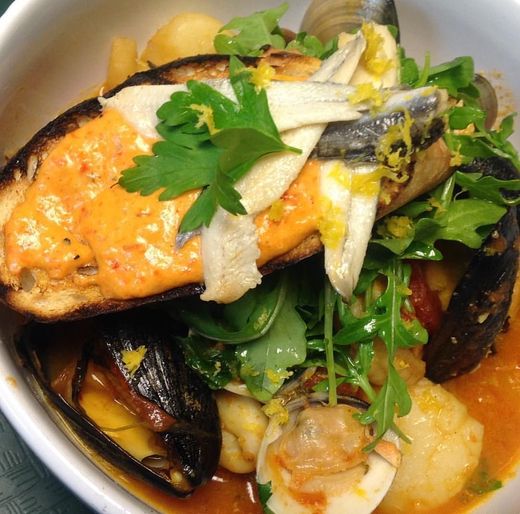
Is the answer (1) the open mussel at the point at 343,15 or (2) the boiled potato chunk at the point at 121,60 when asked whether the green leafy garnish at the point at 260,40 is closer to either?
(1) the open mussel at the point at 343,15

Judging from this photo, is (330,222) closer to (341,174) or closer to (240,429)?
(341,174)

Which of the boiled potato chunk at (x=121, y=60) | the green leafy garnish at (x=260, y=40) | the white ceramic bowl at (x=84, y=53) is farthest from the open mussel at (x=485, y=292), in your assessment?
the boiled potato chunk at (x=121, y=60)

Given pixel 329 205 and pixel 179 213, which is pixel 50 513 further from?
pixel 329 205

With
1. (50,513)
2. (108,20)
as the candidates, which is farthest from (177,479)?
(108,20)

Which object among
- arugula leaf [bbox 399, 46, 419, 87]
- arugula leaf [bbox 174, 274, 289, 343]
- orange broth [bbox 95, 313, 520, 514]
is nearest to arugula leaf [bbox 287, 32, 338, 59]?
arugula leaf [bbox 399, 46, 419, 87]

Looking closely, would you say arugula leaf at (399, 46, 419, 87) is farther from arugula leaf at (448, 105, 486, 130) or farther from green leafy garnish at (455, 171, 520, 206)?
green leafy garnish at (455, 171, 520, 206)

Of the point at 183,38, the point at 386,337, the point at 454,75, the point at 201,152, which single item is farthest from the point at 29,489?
the point at 454,75
